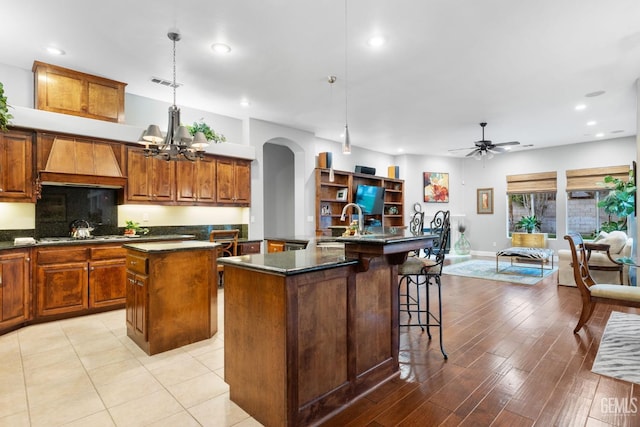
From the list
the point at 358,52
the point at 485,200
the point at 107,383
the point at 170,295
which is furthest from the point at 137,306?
the point at 485,200

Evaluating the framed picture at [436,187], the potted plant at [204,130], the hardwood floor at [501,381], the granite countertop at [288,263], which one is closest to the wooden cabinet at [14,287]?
the potted plant at [204,130]

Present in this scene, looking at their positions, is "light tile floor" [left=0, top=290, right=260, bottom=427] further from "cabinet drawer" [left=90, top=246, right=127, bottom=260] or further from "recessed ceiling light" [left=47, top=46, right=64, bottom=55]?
"recessed ceiling light" [left=47, top=46, right=64, bottom=55]

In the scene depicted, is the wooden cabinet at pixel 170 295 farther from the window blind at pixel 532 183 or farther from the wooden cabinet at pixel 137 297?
the window blind at pixel 532 183

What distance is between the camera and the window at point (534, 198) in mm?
8688

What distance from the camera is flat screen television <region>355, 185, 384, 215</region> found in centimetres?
→ 813

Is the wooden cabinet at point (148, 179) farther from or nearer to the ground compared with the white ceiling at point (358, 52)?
nearer to the ground

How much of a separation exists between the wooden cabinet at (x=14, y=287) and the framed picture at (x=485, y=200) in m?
10.3

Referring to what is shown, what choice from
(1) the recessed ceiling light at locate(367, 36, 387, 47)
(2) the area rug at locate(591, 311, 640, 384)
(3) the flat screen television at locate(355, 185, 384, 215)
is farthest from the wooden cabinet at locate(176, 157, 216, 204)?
(2) the area rug at locate(591, 311, 640, 384)

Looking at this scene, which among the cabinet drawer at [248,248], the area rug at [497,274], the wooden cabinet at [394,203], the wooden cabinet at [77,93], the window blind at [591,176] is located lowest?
the area rug at [497,274]

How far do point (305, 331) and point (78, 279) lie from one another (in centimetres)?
351

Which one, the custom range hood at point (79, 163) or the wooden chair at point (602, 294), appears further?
the custom range hood at point (79, 163)

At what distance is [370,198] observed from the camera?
8148 millimetres

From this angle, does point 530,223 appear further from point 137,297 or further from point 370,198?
point 137,297

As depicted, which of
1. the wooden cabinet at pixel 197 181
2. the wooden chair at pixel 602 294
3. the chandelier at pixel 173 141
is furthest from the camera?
the wooden cabinet at pixel 197 181
